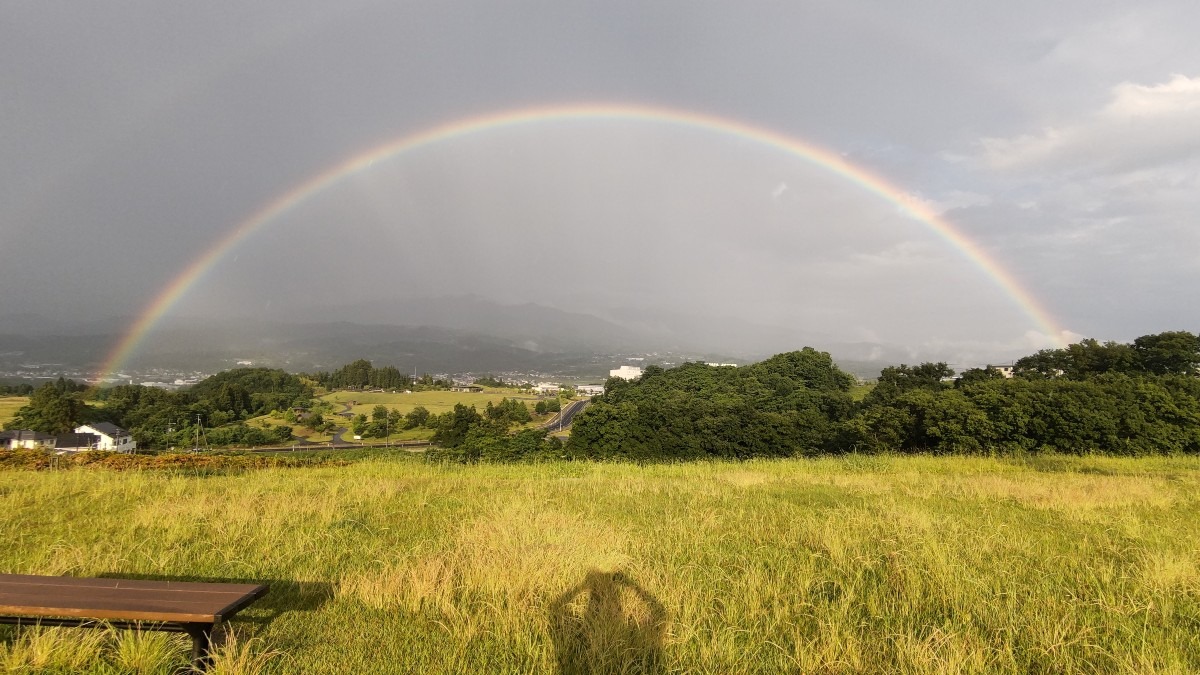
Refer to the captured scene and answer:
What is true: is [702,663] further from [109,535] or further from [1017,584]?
[109,535]

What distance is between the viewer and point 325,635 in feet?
12.6

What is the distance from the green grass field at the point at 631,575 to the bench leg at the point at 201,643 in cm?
16

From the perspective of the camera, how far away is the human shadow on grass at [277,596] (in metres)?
4.20

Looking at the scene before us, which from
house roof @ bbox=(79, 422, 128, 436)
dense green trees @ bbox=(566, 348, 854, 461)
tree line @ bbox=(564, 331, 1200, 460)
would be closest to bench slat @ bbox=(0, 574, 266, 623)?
tree line @ bbox=(564, 331, 1200, 460)

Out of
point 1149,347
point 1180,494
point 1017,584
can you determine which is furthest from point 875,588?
point 1149,347

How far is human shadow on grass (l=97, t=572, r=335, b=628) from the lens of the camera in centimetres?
420

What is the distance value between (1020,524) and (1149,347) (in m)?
61.9

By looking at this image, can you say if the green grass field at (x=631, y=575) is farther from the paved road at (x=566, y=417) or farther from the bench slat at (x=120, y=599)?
the paved road at (x=566, y=417)

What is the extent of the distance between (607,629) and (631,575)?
3.98 ft

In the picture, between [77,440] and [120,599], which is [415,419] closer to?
[77,440]

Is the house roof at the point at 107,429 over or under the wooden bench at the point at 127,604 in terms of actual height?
under

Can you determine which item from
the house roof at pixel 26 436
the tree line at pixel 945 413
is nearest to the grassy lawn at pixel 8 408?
the house roof at pixel 26 436

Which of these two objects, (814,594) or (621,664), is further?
(814,594)

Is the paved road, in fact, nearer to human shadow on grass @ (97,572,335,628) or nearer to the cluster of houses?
the cluster of houses
